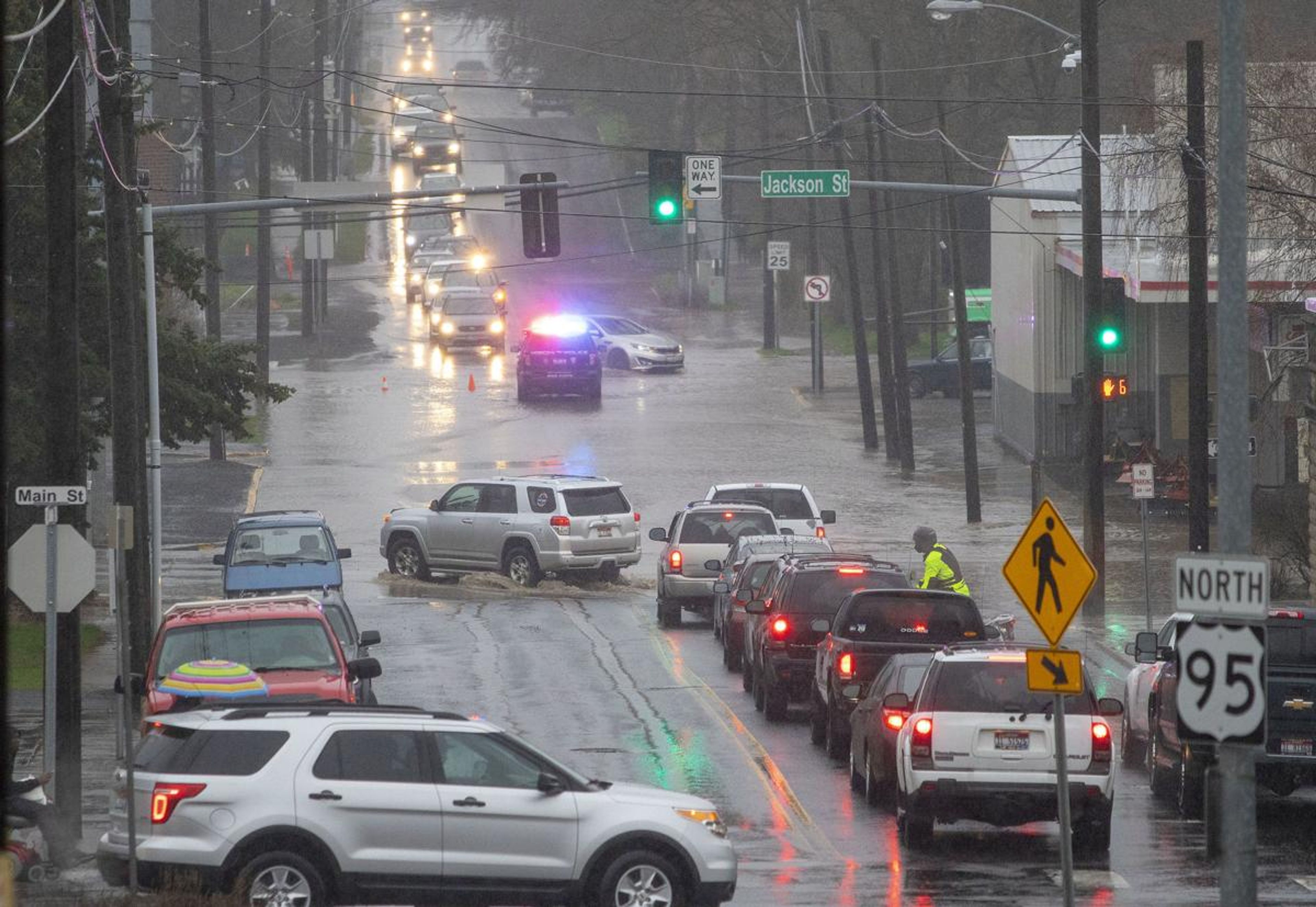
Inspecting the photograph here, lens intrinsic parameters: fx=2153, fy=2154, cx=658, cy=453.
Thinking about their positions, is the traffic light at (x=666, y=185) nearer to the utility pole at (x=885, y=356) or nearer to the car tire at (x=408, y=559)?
the car tire at (x=408, y=559)

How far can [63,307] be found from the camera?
17.8 metres

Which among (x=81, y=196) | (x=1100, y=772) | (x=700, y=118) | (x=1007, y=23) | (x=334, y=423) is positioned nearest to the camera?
(x=1100, y=772)

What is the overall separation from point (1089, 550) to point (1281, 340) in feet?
23.3

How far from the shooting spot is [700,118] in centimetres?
9400

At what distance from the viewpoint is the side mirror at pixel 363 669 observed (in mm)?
18516

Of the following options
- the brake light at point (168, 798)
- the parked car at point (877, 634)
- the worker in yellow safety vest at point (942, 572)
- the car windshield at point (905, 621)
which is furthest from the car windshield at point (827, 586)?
the brake light at point (168, 798)

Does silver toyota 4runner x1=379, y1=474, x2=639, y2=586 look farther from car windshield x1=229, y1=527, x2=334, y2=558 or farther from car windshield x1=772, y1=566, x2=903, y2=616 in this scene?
car windshield x1=772, y1=566, x2=903, y2=616

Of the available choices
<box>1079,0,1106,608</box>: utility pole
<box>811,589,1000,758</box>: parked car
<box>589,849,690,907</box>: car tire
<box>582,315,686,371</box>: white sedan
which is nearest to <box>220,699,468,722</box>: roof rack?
<box>589,849,690,907</box>: car tire

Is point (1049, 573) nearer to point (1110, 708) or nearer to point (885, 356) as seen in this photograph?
point (1110, 708)

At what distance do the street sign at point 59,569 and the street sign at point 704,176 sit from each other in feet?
57.2

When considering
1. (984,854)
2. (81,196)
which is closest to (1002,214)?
(81,196)

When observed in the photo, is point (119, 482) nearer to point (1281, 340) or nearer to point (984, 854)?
point (984, 854)

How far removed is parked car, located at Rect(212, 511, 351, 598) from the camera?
28.9 meters

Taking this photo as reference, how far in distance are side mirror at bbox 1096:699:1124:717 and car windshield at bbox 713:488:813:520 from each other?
60.5ft
